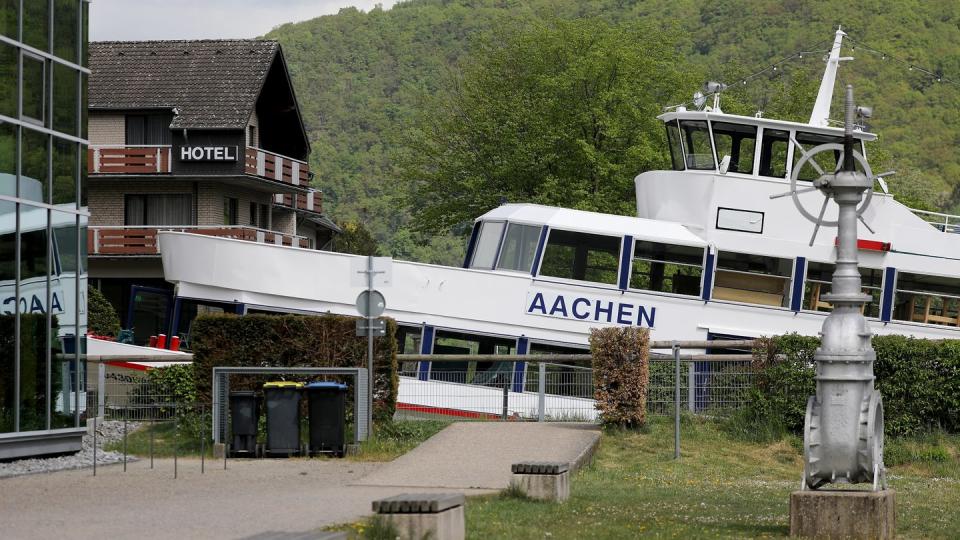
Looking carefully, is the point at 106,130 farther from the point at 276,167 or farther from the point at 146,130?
the point at 276,167

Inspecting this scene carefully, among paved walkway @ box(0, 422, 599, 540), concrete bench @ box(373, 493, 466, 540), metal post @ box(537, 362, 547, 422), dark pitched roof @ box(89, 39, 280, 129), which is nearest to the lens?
concrete bench @ box(373, 493, 466, 540)

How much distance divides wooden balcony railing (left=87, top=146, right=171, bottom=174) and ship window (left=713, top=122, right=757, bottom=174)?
84.7 ft

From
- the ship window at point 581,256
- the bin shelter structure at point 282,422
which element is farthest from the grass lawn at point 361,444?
the ship window at point 581,256

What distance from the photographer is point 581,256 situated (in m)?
27.2

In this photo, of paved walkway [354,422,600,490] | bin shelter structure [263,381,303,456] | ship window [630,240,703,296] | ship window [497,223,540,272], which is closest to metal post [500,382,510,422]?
paved walkway [354,422,600,490]

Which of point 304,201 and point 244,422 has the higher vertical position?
point 304,201

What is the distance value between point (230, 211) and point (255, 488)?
38310 mm

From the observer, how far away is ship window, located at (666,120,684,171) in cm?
2942

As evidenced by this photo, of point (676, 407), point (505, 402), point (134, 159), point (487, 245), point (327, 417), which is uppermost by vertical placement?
point (134, 159)

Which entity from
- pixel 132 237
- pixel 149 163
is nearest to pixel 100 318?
pixel 132 237

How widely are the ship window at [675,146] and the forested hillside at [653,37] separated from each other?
2274 centimetres

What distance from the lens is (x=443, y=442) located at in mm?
19141

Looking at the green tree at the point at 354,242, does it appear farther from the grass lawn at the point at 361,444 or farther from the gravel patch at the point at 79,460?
the grass lawn at the point at 361,444

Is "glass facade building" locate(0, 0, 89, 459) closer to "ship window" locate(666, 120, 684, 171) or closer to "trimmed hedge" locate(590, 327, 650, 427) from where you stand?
"trimmed hedge" locate(590, 327, 650, 427)
